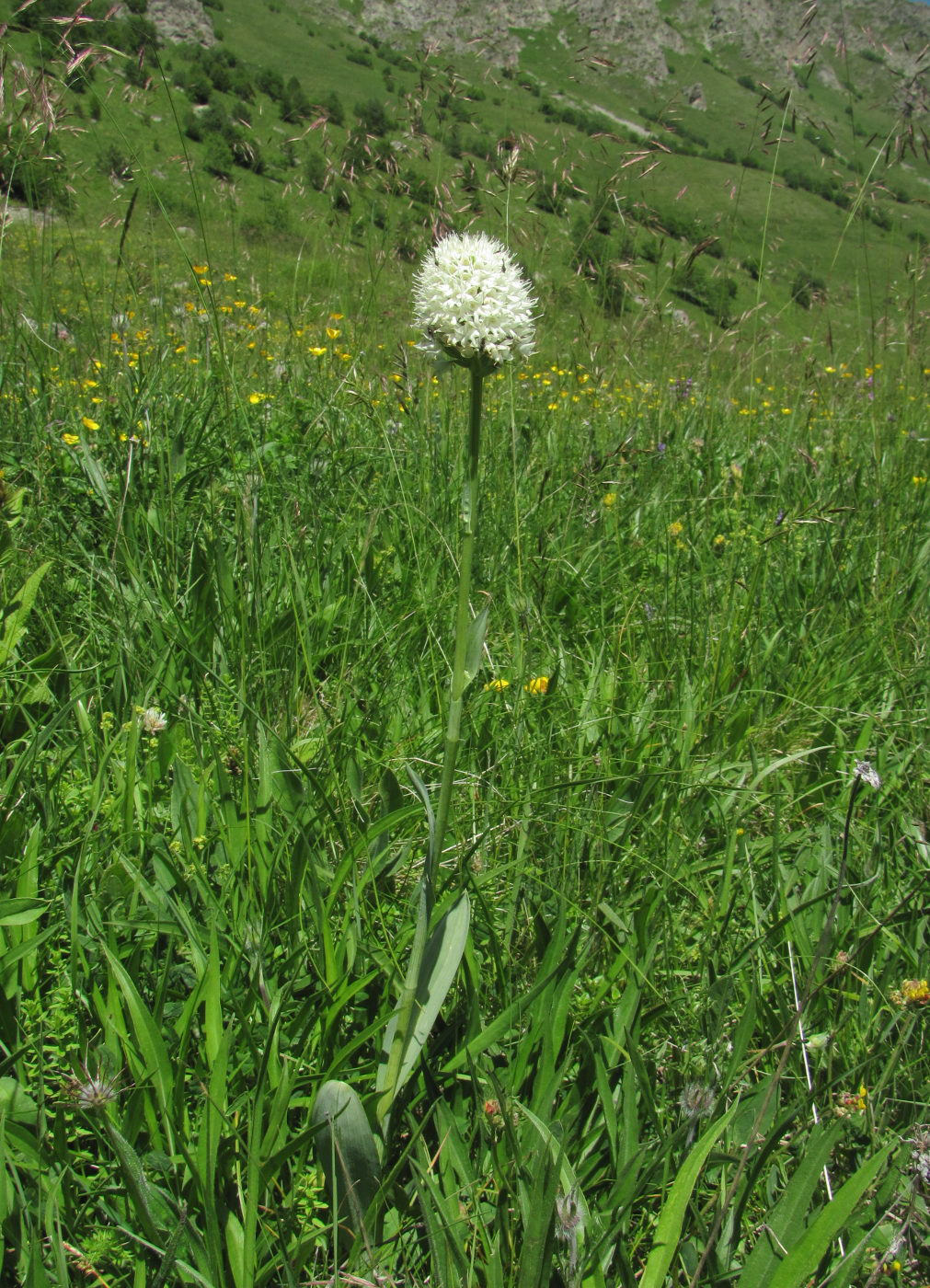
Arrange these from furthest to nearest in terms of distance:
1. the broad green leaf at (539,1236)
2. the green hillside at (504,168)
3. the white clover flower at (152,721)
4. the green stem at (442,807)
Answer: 1. the green hillside at (504,168)
2. the white clover flower at (152,721)
3. the green stem at (442,807)
4. the broad green leaf at (539,1236)

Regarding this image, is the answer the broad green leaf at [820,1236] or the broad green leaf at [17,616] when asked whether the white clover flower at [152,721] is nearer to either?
the broad green leaf at [17,616]

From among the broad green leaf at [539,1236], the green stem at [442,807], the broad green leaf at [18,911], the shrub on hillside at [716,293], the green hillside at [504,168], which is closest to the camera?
the broad green leaf at [539,1236]

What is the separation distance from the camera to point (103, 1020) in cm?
94

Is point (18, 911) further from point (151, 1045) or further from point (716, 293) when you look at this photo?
point (716, 293)

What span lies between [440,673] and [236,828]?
645mm

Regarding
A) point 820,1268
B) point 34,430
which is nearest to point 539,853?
point 820,1268

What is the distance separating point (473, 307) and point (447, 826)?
0.81 m

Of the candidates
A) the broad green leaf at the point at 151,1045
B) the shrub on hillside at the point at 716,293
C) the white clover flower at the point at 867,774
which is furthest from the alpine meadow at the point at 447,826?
the shrub on hillside at the point at 716,293

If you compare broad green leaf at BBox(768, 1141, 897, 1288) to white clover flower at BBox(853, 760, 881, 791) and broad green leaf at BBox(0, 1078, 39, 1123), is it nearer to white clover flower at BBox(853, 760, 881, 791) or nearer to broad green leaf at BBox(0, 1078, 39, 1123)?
white clover flower at BBox(853, 760, 881, 791)

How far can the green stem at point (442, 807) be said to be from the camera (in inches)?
35.4

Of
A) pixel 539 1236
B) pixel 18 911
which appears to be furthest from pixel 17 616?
pixel 539 1236

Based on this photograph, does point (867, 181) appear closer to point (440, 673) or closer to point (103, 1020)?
point (440, 673)

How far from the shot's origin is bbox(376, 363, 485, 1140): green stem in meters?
0.90

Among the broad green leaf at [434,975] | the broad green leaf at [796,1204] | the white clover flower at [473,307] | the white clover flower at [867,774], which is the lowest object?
the broad green leaf at [796,1204]
